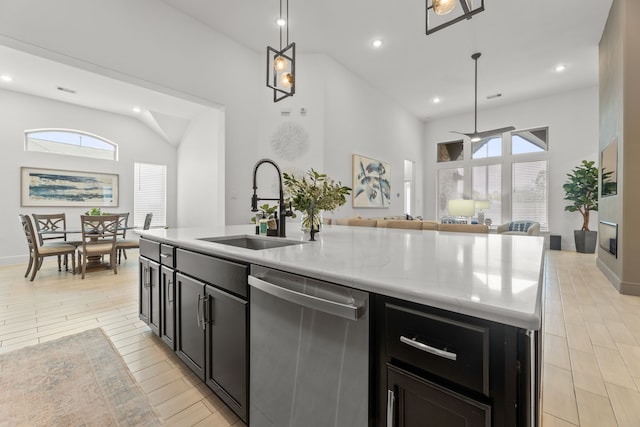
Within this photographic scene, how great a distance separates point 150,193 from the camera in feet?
21.9

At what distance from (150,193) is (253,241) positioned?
236 inches

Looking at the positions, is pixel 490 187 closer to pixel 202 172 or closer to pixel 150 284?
pixel 202 172

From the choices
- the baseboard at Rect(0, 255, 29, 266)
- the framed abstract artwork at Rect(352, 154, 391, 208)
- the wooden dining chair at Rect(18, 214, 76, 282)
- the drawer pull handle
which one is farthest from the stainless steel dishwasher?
the baseboard at Rect(0, 255, 29, 266)

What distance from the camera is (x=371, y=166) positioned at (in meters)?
6.21

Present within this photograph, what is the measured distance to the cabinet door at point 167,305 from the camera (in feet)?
5.72

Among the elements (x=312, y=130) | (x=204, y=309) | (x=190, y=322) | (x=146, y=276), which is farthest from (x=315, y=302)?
(x=312, y=130)

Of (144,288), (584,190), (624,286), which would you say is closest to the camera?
(144,288)

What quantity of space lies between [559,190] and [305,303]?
8.23 meters

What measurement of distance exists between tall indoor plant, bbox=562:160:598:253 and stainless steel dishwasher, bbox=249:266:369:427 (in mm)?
7342

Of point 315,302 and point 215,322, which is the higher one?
point 315,302

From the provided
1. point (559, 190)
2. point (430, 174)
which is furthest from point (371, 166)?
point (559, 190)

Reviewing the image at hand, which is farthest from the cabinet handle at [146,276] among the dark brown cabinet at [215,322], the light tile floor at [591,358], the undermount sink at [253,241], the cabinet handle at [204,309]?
the light tile floor at [591,358]

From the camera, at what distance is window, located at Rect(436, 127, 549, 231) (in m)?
6.98

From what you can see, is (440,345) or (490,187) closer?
(440,345)
